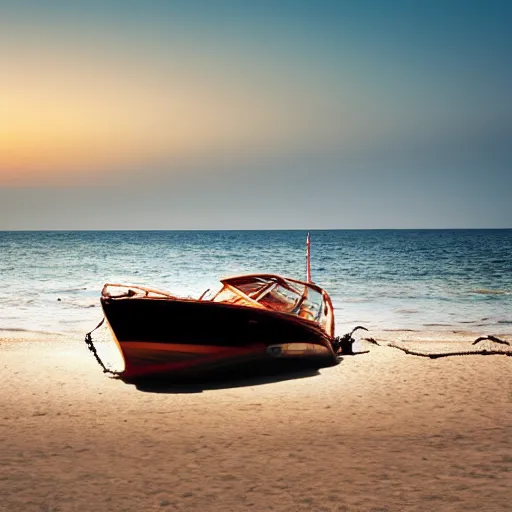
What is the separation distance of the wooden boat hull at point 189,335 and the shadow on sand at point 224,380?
0.38 feet

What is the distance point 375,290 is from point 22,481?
86.5 ft

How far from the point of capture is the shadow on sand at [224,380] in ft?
32.0

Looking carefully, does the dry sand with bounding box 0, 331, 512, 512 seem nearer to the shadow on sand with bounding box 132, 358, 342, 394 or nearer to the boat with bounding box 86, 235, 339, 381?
the shadow on sand with bounding box 132, 358, 342, 394

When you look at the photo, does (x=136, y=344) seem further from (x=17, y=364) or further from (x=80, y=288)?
(x=80, y=288)

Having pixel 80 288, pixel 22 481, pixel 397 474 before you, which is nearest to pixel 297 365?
pixel 397 474

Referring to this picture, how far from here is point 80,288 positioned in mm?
31484

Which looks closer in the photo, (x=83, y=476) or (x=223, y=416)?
(x=83, y=476)

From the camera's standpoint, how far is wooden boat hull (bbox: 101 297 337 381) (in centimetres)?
994

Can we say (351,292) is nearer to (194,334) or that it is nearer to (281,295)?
(281,295)

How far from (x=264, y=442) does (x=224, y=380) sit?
3.53 m

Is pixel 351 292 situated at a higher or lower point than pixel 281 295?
lower

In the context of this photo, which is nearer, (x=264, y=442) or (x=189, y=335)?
(x=264, y=442)

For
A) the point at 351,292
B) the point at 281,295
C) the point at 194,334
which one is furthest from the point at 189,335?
the point at 351,292

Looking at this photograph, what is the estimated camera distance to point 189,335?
395 inches
